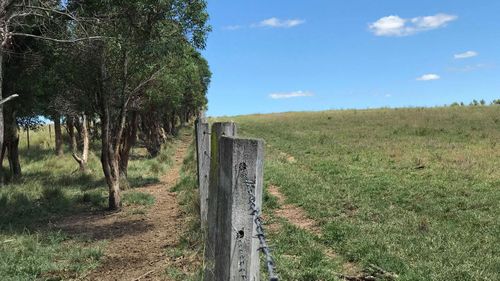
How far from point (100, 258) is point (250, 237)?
6.69 m

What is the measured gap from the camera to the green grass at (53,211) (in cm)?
831

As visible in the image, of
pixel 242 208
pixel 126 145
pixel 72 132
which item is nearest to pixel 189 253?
pixel 242 208

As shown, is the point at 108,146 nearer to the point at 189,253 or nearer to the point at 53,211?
the point at 53,211

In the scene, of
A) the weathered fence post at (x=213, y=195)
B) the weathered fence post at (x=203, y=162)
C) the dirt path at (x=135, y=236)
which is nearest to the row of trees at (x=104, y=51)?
the dirt path at (x=135, y=236)

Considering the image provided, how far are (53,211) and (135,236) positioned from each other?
13.4 feet

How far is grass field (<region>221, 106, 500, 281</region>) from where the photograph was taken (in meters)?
6.91

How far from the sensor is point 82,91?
1372 centimetres

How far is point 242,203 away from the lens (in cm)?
302

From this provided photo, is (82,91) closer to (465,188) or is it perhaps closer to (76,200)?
(76,200)

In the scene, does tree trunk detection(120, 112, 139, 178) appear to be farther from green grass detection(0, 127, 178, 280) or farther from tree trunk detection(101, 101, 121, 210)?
tree trunk detection(101, 101, 121, 210)

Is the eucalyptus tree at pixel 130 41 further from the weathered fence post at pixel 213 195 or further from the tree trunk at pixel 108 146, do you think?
the weathered fence post at pixel 213 195

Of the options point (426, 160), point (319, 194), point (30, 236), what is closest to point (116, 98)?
point (30, 236)

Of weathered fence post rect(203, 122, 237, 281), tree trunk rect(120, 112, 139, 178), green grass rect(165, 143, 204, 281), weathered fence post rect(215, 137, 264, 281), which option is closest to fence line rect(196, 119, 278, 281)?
weathered fence post rect(215, 137, 264, 281)

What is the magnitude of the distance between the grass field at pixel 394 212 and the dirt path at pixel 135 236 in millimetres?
2107
